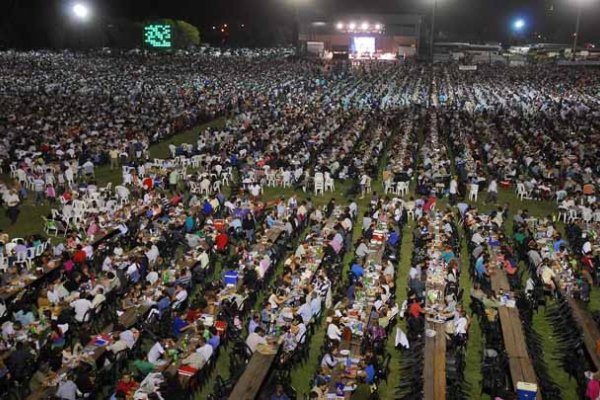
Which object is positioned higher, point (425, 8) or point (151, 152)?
point (425, 8)

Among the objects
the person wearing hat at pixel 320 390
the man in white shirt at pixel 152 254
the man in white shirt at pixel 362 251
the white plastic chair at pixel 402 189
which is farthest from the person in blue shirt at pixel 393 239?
the person wearing hat at pixel 320 390

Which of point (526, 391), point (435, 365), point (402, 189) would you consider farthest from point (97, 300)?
point (402, 189)

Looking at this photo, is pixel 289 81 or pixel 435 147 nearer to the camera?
pixel 435 147

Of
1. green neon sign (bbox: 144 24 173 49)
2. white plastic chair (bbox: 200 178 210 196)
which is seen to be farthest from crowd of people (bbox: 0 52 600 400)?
green neon sign (bbox: 144 24 173 49)

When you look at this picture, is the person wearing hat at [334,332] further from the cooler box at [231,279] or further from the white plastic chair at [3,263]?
the white plastic chair at [3,263]

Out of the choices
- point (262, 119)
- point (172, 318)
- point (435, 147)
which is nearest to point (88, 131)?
point (262, 119)

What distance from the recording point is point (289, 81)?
208 ft

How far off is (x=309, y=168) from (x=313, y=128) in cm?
834

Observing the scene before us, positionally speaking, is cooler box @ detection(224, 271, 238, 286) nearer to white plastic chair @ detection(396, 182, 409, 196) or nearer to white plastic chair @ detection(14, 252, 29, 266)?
white plastic chair @ detection(14, 252, 29, 266)

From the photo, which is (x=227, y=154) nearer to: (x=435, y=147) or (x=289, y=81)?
(x=435, y=147)

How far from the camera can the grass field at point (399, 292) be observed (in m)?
12.2

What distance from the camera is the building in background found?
101500 mm

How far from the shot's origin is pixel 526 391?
10375mm

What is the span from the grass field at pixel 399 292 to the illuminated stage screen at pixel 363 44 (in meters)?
77.2
